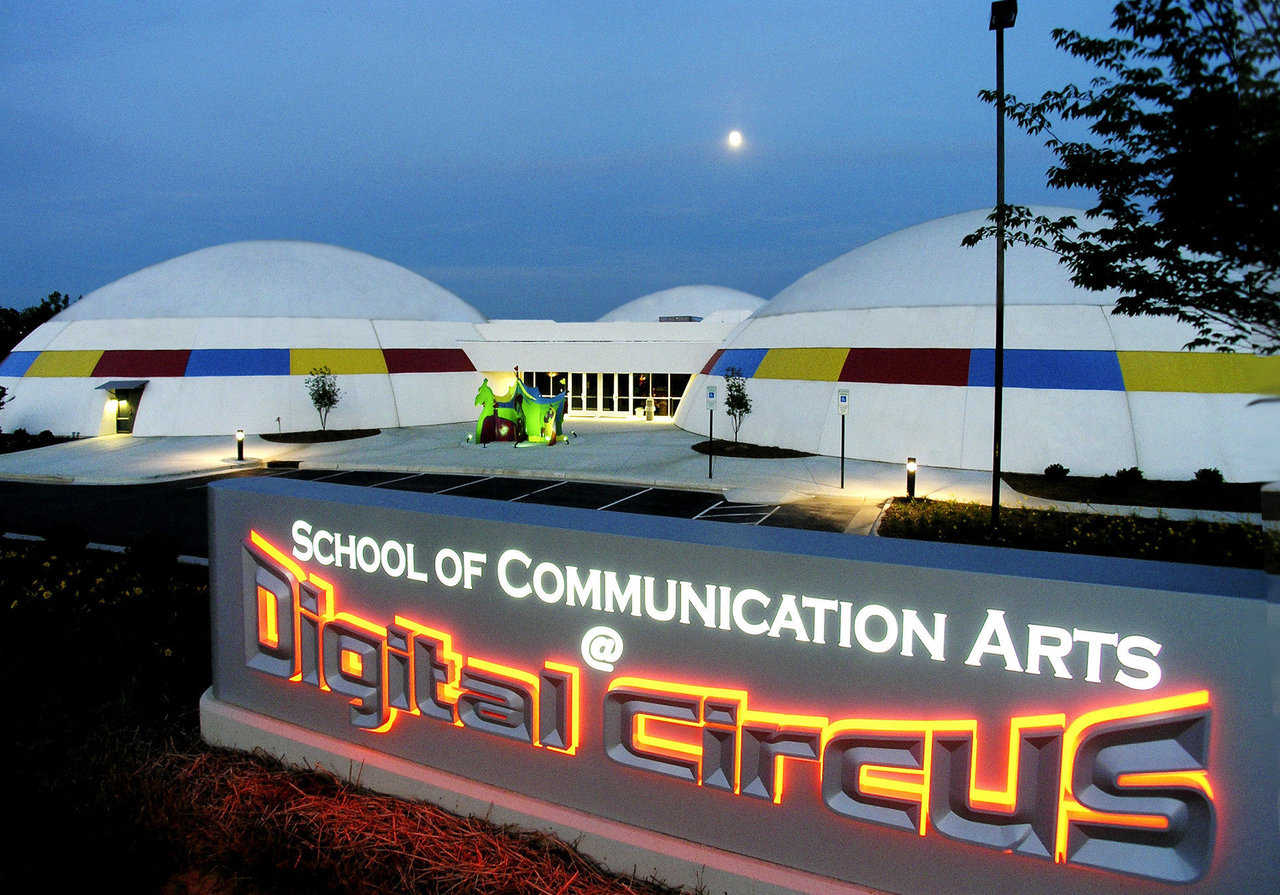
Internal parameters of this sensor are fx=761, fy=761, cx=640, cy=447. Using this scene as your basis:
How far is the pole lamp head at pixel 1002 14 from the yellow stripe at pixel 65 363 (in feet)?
128

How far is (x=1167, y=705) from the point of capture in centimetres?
330

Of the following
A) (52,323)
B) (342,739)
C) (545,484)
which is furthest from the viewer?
(52,323)

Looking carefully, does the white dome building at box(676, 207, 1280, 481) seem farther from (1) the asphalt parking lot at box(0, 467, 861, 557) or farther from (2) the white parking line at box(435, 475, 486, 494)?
(2) the white parking line at box(435, 475, 486, 494)

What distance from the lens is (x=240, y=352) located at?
36562 mm

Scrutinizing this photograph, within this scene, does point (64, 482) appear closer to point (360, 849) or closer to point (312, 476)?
point (312, 476)

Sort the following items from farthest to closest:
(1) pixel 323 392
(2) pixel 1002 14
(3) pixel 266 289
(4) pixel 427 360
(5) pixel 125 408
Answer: (4) pixel 427 360 → (3) pixel 266 289 → (5) pixel 125 408 → (1) pixel 323 392 → (2) pixel 1002 14

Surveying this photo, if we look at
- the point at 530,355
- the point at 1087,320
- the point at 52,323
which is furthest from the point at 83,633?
the point at 52,323

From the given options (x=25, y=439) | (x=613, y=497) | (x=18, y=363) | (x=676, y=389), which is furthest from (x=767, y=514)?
(x=18, y=363)

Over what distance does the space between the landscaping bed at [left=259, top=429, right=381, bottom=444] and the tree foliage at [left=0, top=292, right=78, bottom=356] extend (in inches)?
1092

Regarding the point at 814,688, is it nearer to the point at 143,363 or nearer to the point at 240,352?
the point at 240,352

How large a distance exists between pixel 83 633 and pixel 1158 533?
17331 millimetres

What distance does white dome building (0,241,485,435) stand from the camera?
34969mm

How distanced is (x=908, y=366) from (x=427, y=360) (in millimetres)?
25548

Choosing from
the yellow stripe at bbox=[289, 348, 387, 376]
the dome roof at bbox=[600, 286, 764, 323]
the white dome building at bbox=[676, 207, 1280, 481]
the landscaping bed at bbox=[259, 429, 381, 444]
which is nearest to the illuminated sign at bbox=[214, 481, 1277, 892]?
the white dome building at bbox=[676, 207, 1280, 481]
